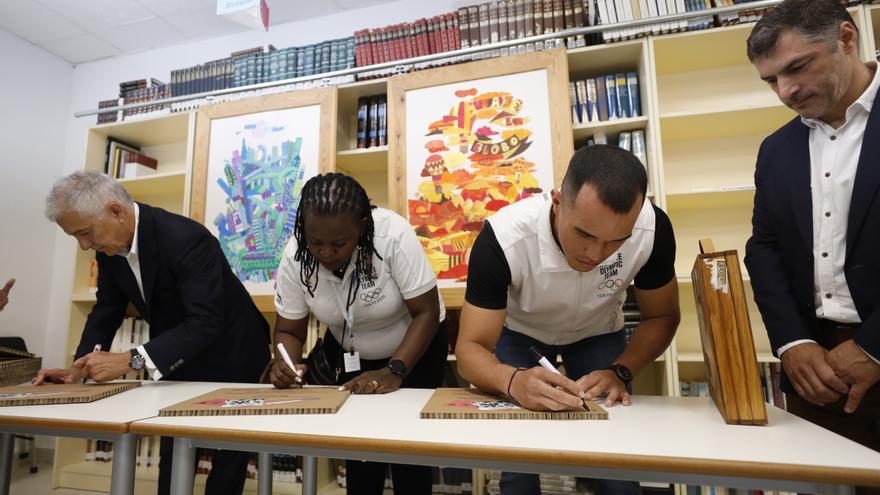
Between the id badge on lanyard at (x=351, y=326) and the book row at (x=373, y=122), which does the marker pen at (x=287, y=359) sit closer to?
the id badge on lanyard at (x=351, y=326)

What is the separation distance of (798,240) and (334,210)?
3.85 ft

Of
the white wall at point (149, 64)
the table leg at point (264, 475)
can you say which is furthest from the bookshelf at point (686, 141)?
the table leg at point (264, 475)

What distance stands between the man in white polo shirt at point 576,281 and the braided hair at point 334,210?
38cm

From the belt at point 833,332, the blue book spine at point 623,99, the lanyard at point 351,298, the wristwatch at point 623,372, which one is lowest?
the wristwatch at point 623,372

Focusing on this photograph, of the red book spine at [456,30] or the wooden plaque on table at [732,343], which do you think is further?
the red book spine at [456,30]

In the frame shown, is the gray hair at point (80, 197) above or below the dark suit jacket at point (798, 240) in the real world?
above

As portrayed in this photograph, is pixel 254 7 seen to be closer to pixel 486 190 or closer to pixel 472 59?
pixel 472 59

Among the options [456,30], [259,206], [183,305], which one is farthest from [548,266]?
[259,206]

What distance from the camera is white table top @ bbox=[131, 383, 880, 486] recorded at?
2.31 ft

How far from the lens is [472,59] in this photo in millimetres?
2662

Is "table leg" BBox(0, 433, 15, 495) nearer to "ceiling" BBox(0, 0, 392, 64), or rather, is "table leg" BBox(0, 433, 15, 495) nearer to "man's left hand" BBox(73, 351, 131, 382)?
"man's left hand" BBox(73, 351, 131, 382)

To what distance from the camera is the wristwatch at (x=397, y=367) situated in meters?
1.35

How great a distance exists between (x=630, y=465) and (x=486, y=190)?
1808mm

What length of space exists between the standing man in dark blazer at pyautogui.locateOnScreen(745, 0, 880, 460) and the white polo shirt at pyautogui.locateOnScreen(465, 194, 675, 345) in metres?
0.29
